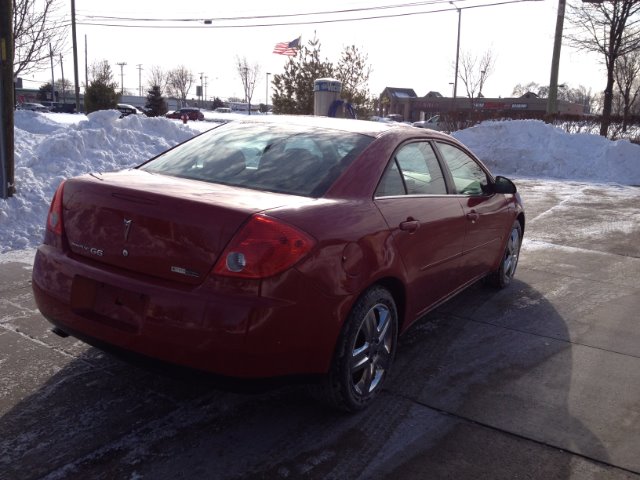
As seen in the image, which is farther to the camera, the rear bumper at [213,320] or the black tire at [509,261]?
the black tire at [509,261]

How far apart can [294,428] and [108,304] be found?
1.13 m

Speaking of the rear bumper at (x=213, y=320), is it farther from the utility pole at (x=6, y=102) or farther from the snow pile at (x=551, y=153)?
the snow pile at (x=551, y=153)

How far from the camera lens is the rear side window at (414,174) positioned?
3.60 m

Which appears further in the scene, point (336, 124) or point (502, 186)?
point (502, 186)

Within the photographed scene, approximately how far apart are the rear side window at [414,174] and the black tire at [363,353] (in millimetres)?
661

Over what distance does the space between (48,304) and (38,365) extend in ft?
2.42

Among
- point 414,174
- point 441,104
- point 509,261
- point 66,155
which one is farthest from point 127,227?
point 441,104

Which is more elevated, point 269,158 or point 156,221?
point 269,158

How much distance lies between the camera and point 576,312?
522 cm

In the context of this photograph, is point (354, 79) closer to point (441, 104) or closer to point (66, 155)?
point (66, 155)

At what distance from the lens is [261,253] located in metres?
2.63

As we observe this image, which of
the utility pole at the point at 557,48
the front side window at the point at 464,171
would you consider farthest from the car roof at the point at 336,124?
the utility pole at the point at 557,48

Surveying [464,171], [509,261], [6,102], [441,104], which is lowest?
[509,261]

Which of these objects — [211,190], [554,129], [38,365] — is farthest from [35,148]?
[554,129]
